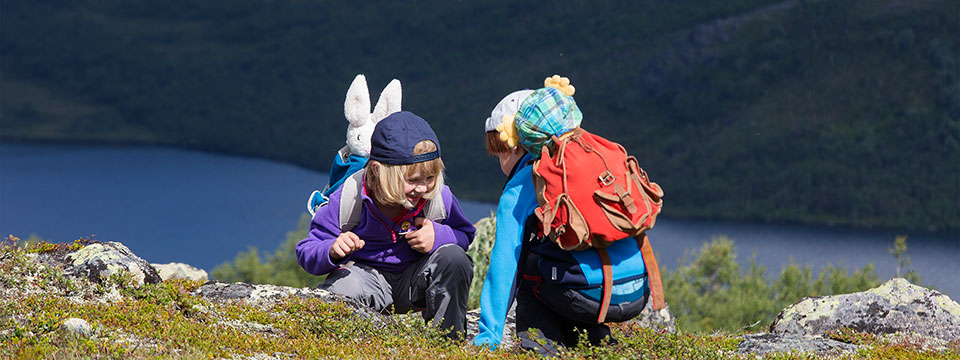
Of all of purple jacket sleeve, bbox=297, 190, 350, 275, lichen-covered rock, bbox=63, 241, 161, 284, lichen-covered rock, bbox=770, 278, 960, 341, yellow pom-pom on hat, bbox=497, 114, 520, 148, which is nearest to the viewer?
yellow pom-pom on hat, bbox=497, 114, 520, 148

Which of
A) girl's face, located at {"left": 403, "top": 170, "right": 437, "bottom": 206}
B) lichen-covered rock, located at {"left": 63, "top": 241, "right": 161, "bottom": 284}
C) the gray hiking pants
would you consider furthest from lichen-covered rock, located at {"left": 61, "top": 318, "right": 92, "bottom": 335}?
girl's face, located at {"left": 403, "top": 170, "right": 437, "bottom": 206}

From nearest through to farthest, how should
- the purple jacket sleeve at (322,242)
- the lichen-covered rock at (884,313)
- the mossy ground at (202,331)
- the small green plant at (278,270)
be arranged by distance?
the mossy ground at (202,331), the purple jacket sleeve at (322,242), the lichen-covered rock at (884,313), the small green plant at (278,270)

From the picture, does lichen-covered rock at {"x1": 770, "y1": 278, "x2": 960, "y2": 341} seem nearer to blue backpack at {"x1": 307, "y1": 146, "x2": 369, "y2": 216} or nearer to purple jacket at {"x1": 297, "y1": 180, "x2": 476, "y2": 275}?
purple jacket at {"x1": 297, "y1": 180, "x2": 476, "y2": 275}

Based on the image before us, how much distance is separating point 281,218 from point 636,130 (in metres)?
33.1

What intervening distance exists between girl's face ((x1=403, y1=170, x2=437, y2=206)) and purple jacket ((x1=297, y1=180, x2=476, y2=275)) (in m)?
0.26

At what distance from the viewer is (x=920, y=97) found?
62.2 meters

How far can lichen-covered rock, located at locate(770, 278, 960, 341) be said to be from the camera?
6012 mm

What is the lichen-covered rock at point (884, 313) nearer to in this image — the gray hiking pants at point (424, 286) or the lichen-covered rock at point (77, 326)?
the gray hiking pants at point (424, 286)

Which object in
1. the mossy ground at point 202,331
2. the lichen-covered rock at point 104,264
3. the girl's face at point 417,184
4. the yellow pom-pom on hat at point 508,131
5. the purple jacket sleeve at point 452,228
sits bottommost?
the mossy ground at point 202,331

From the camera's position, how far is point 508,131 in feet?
15.3

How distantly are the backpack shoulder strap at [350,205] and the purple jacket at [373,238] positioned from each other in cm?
3

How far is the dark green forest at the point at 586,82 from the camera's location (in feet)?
194

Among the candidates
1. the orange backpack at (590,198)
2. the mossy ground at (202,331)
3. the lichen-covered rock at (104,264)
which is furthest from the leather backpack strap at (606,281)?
the lichen-covered rock at (104,264)

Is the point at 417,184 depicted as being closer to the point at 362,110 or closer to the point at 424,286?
the point at 424,286
